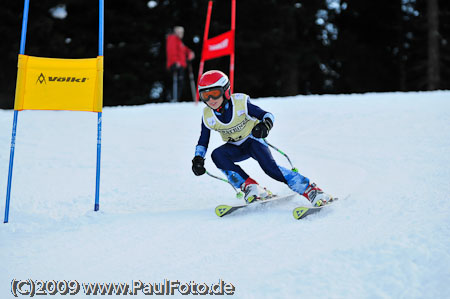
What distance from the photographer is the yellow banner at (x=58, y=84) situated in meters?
3.73

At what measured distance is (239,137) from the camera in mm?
3781

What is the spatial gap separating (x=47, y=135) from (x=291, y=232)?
4688mm

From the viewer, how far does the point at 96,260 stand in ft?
8.89

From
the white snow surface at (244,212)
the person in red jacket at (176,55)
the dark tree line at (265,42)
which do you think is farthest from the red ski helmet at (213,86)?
the dark tree line at (265,42)

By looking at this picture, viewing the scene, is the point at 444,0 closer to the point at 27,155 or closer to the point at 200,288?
the point at 27,155

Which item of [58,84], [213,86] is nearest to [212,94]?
[213,86]

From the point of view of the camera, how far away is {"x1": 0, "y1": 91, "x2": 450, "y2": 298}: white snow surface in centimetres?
235

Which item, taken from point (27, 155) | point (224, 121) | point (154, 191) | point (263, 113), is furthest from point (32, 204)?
point (263, 113)

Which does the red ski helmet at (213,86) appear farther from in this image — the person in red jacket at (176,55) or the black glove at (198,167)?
the person in red jacket at (176,55)

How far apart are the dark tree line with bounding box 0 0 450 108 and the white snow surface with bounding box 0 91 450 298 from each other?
8.14 meters

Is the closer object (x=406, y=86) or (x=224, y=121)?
(x=224, y=121)

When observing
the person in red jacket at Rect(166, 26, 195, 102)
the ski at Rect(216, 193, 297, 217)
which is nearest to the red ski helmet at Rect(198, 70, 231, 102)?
the ski at Rect(216, 193, 297, 217)

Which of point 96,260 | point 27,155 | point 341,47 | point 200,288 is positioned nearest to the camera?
point 200,288

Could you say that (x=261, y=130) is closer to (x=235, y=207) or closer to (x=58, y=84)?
(x=235, y=207)
